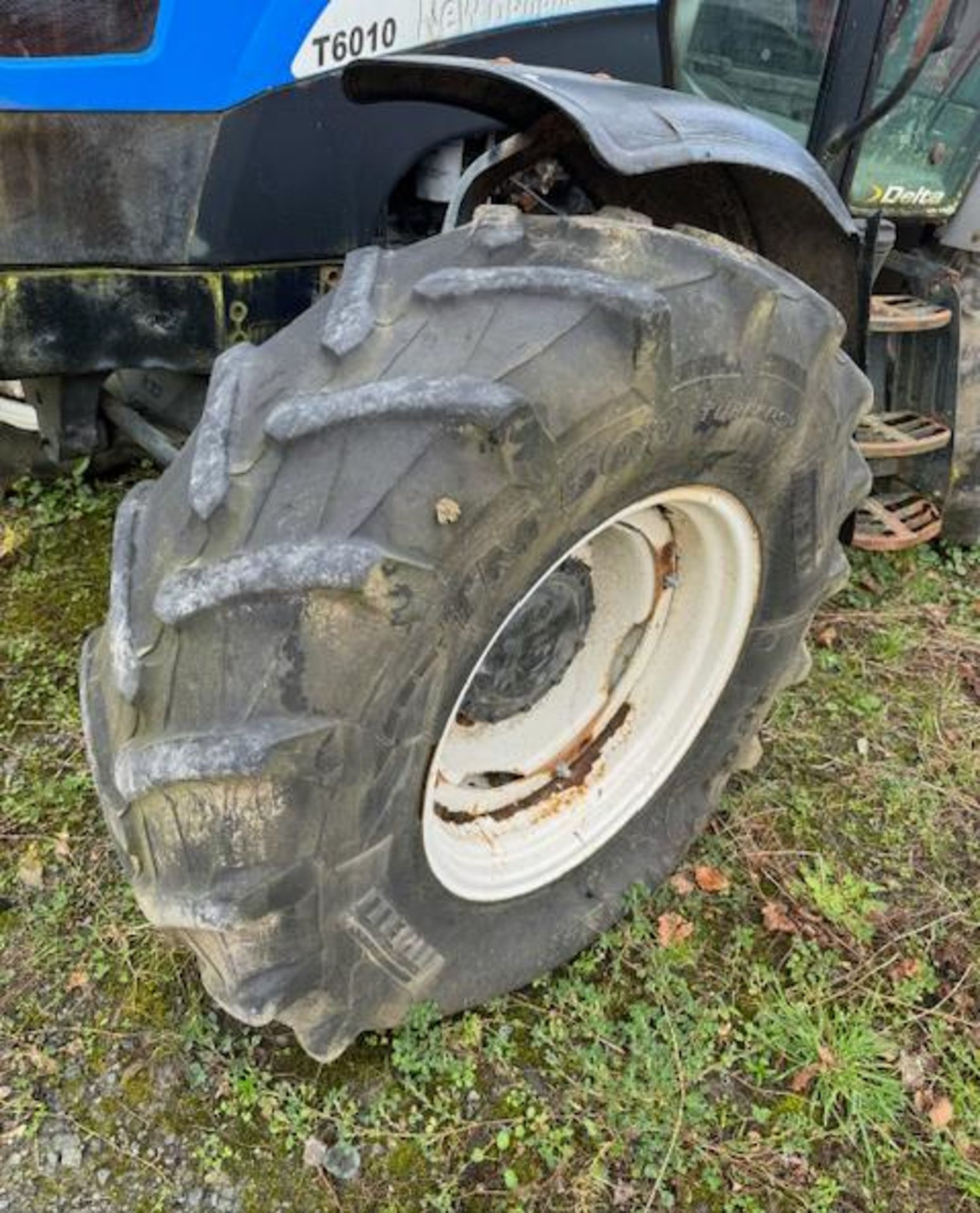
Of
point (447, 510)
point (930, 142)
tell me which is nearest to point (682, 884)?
point (447, 510)

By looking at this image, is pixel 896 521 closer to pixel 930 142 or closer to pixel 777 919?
pixel 930 142

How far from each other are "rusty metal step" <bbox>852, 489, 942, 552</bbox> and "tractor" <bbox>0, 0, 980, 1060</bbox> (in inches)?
19.8

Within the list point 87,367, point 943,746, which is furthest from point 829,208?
point 943,746

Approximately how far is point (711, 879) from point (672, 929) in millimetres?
167

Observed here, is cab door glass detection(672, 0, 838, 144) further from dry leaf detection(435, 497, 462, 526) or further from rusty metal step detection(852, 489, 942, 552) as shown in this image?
dry leaf detection(435, 497, 462, 526)

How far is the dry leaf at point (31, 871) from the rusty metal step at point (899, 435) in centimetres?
206

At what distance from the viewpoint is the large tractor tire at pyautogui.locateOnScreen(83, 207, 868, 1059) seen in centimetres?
139

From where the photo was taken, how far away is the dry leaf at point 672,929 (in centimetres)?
220

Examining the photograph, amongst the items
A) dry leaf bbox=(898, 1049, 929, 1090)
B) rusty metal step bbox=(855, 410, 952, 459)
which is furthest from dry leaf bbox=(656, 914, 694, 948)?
rusty metal step bbox=(855, 410, 952, 459)

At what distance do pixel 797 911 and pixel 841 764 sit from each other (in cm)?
48

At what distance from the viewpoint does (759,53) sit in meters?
2.48

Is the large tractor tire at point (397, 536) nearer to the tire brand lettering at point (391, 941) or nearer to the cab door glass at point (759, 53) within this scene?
the tire brand lettering at point (391, 941)

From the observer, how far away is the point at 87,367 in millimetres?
1955

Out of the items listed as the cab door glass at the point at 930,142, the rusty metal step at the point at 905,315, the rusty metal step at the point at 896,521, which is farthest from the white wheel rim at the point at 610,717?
the cab door glass at the point at 930,142
